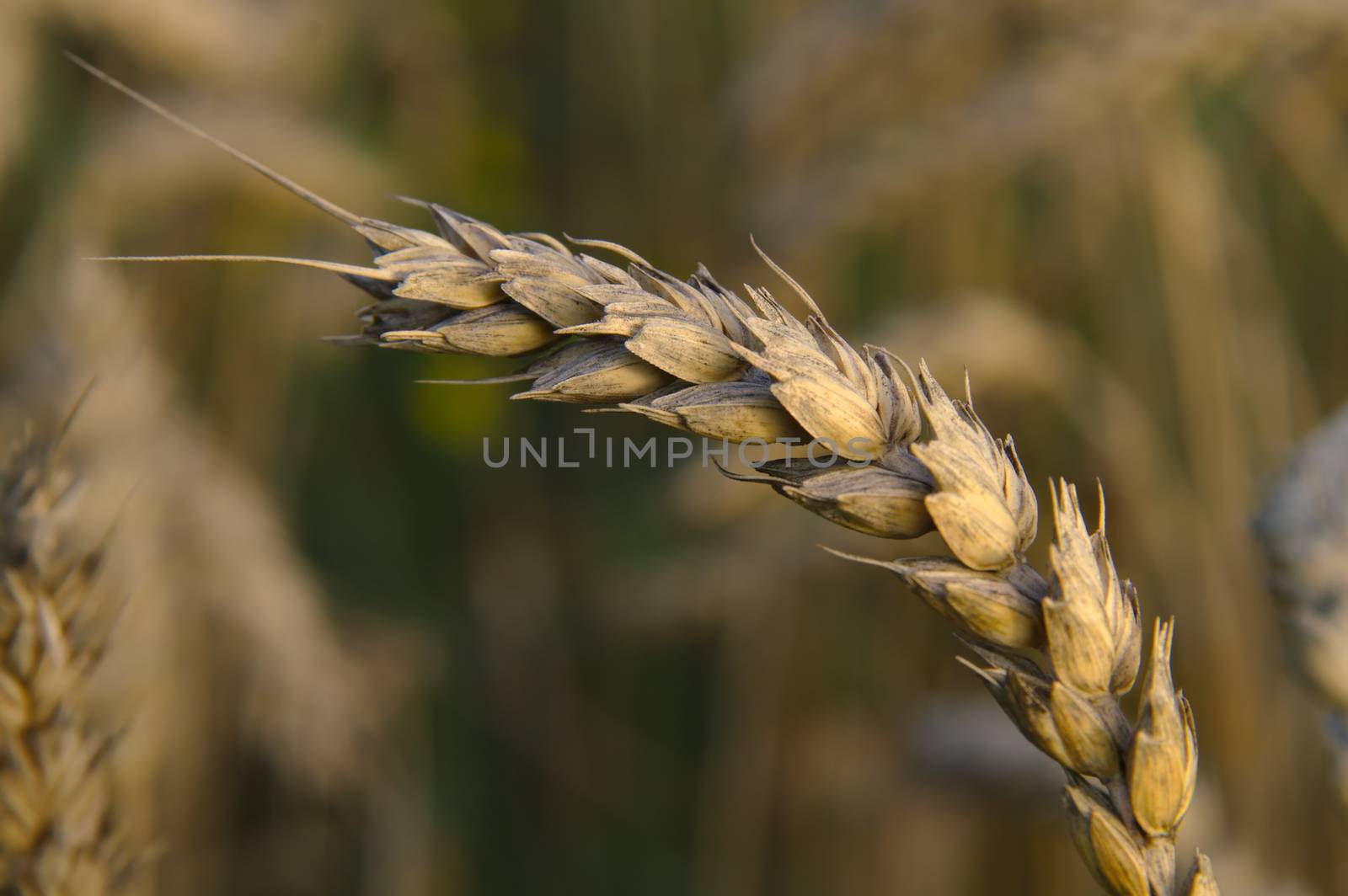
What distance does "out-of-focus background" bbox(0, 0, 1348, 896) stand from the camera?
145cm

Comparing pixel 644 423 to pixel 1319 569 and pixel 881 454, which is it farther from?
pixel 881 454

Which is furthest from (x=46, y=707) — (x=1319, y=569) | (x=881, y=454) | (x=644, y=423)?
(x=644, y=423)

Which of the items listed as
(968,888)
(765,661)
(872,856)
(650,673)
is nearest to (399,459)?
(650,673)

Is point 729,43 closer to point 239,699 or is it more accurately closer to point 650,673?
point 650,673

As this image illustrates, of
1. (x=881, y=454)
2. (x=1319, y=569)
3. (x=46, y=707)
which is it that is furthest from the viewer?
(x=1319, y=569)

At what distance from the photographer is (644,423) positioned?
2.03m

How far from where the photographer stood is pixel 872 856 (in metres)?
1.75

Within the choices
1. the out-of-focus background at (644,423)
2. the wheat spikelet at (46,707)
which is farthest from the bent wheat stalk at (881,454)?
the out-of-focus background at (644,423)

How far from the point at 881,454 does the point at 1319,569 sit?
1.54ft

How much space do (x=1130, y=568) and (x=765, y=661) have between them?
0.65 m

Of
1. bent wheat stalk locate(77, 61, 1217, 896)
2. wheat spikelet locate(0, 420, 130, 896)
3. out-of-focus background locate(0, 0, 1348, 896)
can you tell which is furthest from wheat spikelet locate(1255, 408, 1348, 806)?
wheat spikelet locate(0, 420, 130, 896)

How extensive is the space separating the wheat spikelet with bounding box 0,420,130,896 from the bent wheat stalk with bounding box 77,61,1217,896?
0.93 feet

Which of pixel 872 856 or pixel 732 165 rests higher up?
pixel 732 165

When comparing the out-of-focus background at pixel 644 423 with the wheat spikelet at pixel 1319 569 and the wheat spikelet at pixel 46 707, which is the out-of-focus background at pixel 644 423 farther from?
the wheat spikelet at pixel 1319 569
